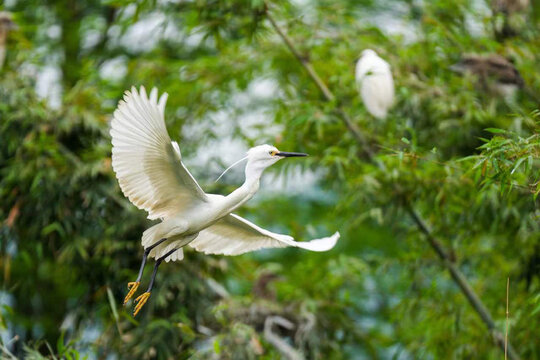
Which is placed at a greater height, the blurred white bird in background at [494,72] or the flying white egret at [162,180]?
the flying white egret at [162,180]

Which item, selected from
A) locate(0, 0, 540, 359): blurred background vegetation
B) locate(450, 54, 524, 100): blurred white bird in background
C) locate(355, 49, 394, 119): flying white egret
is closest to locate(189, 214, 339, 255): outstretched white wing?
locate(0, 0, 540, 359): blurred background vegetation

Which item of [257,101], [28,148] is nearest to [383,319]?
[257,101]

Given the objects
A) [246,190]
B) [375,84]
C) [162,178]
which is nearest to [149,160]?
[162,178]

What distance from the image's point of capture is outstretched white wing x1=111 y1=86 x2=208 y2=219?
5.02 feet

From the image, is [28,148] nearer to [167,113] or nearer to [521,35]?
[167,113]

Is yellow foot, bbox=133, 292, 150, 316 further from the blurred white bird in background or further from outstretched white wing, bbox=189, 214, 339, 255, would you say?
the blurred white bird in background

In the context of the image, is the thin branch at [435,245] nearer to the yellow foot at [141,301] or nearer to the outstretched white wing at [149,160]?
the outstretched white wing at [149,160]

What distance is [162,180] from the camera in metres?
1.65

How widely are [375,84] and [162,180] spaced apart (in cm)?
146

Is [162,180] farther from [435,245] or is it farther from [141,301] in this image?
[435,245]

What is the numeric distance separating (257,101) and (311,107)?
2020mm

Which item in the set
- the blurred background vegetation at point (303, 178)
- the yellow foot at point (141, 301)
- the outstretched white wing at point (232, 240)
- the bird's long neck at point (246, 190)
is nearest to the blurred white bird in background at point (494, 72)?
the blurred background vegetation at point (303, 178)

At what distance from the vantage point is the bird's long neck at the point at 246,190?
1.58 meters

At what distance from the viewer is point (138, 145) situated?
5.19ft
